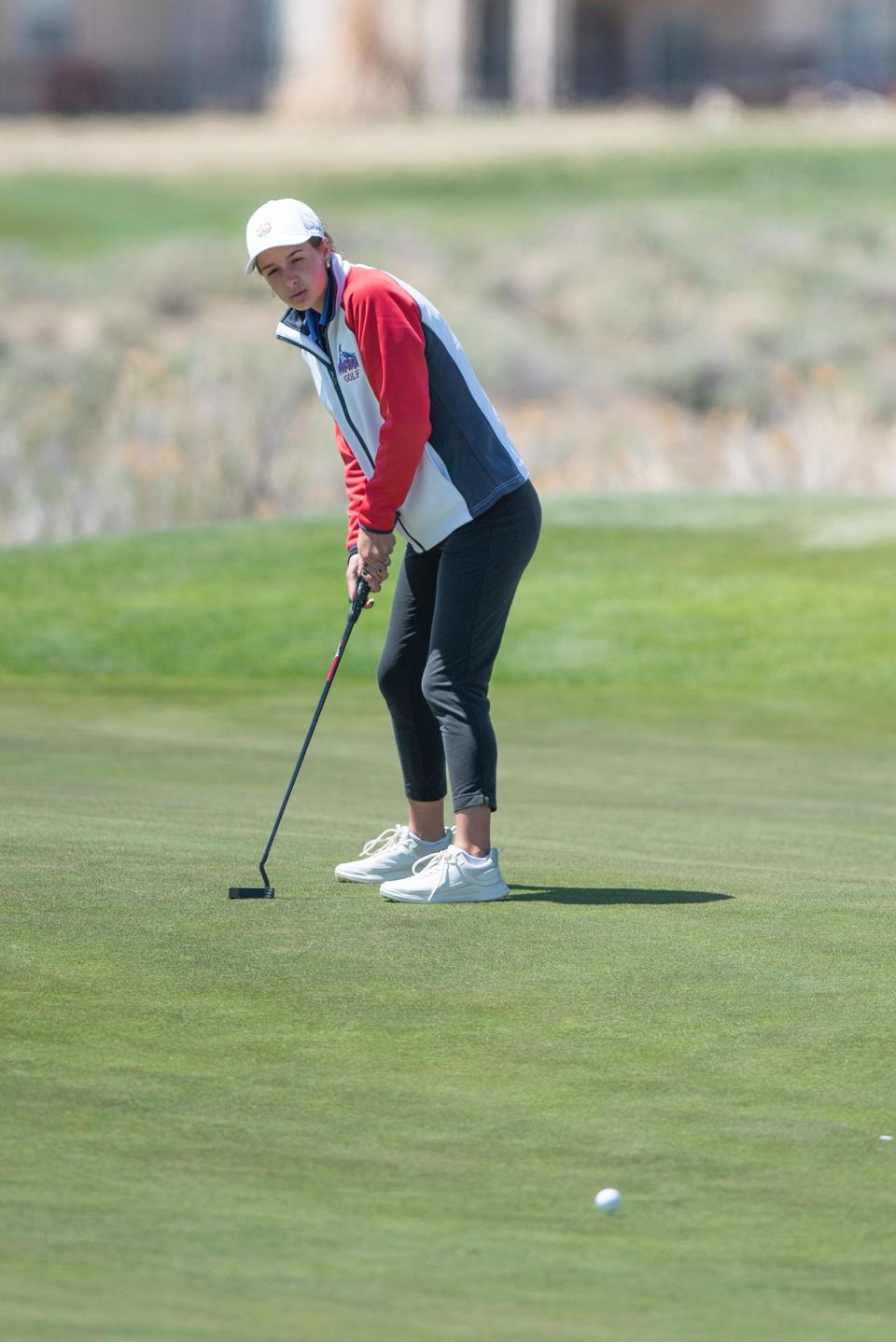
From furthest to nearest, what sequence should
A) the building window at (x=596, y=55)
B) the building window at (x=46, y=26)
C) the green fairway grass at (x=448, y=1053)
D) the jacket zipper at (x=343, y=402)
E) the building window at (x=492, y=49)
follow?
the building window at (x=596, y=55), the building window at (x=492, y=49), the building window at (x=46, y=26), the jacket zipper at (x=343, y=402), the green fairway grass at (x=448, y=1053)

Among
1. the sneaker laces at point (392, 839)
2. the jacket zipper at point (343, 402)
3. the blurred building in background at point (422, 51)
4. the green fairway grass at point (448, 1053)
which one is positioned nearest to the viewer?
the green fairway grass at point (448, 1053)

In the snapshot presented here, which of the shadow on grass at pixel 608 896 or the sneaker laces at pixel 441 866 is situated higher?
the sneaker laces at pixel 441 866

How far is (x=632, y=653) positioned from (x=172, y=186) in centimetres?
4017

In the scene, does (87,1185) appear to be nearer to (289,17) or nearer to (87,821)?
(87,821)

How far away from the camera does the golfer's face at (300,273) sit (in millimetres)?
5543

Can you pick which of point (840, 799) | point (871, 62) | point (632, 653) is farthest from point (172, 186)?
point (840, 799)

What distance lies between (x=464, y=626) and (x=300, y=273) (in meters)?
1.00

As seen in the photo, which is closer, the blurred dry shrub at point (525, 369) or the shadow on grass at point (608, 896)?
the shadow on grass at point (608, 896)

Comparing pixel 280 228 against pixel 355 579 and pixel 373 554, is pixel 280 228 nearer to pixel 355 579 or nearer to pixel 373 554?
pixel 373 554

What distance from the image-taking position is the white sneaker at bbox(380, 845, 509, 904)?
577 centimetres

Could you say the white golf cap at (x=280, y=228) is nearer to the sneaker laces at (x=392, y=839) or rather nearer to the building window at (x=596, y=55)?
the sneaker laces at (x=392, y=839)

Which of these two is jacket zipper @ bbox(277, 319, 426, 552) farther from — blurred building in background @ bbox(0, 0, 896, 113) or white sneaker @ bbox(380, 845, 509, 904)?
blurred building in background @ bbox(0, 0, 896, 113)

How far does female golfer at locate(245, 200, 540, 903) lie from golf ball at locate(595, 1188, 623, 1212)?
→ 2242mm

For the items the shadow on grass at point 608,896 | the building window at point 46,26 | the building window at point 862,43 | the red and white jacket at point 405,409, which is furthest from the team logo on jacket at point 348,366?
the building window at point 46,26
